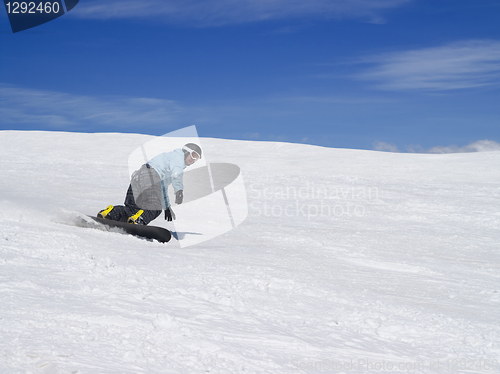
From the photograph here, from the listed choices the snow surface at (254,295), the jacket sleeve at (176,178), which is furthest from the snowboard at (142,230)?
the jacket sleeve at (176,178)

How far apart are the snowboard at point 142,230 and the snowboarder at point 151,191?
27cm

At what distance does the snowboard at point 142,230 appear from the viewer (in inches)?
273

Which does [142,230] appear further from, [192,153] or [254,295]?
→ [254,295]

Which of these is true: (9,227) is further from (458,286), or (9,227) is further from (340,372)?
(458,286)

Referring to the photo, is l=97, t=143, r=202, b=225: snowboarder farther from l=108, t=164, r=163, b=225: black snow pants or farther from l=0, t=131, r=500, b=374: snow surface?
l=0, t=131, r=500, b=374: snow surface

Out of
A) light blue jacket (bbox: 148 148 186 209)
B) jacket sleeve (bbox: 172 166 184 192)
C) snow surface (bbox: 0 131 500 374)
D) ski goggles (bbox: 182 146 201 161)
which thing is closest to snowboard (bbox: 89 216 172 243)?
snow surface (bbox: 0 131 500 374)

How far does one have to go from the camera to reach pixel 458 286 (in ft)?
20.4

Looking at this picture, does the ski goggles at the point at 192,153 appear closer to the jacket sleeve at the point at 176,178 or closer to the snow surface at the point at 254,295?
the jacket sleeve at the point at 176,178

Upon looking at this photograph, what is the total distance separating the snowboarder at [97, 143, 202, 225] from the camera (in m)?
7.33

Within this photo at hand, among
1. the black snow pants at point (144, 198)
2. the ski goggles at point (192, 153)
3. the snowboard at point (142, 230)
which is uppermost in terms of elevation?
the ski goggles at point (192, 153)

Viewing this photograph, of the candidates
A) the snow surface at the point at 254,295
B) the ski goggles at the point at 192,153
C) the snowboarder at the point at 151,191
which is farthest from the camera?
the ski goggles at the point at 192,153

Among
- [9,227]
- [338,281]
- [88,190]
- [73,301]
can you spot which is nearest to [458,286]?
[338,281]

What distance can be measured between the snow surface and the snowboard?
0.24 meters

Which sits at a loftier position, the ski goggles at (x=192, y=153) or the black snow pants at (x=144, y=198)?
the ski goggles at (x=192, y=153)
